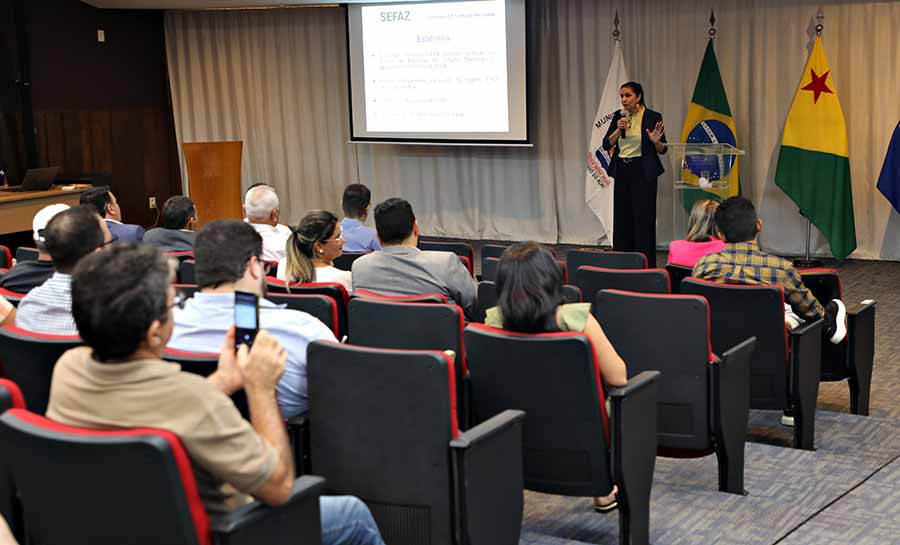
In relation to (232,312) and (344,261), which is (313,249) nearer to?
(344,261)

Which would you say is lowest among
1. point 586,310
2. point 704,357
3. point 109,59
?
point 704,357

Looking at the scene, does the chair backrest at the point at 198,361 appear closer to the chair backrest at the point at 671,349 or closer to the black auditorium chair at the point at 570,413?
the black auditorium chair at the point at 570,413

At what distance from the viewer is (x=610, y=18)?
392 inches

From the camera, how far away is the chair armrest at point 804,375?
14.1 feet

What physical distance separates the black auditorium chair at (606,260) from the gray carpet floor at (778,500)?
41.9 inches

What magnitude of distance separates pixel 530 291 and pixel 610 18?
7.34 metres

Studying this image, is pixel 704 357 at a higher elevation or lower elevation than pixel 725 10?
lower

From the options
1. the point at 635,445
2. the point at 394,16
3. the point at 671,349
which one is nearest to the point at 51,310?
the point at 635,445

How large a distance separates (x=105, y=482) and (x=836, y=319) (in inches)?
135

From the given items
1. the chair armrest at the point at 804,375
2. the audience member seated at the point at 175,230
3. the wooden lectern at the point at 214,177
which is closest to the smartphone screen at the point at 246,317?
the chair armrest at the point at 804,375

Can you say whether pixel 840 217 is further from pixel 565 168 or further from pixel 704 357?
pixel 704 357

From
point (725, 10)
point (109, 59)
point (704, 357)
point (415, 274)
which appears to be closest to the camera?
point (704, 357)

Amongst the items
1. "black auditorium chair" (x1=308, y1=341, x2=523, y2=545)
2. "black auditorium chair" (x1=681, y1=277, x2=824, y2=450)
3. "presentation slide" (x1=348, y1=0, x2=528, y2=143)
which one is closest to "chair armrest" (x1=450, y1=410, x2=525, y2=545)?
"black auditorium chair" (x1=308, y1=341, x2=523, y2=545)

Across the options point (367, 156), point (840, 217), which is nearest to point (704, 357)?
point (840, 217)
